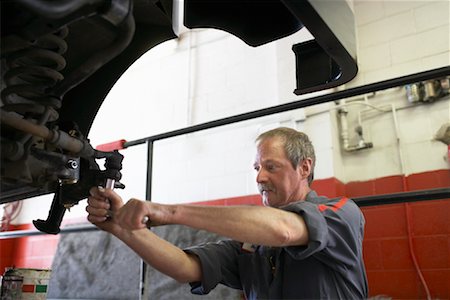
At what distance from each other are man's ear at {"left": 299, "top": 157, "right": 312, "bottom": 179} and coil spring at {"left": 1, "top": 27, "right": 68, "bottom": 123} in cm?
73

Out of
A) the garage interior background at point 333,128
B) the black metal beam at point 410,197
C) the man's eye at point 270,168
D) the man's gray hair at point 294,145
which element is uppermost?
the garage interior background at point 333,128

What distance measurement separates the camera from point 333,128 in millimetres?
2289

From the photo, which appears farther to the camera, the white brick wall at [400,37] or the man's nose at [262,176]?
the white brick wall at [400,37]

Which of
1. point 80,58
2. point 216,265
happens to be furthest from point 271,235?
point 80,58

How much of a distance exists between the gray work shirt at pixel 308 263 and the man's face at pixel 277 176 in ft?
0.19

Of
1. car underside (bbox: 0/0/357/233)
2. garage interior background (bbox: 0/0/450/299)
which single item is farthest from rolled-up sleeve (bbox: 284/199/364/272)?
garage interior background (bbox: 0/0/450/299)

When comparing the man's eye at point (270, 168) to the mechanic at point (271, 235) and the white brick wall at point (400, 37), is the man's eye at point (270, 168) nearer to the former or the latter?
the mechanic at point (271, 235)

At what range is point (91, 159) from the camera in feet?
2.89

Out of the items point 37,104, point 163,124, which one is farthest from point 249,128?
point 37,104

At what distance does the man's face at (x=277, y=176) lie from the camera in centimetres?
125

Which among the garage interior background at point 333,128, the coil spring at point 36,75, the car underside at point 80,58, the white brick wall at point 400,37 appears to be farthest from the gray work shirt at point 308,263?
the white brick wall at point 400,37

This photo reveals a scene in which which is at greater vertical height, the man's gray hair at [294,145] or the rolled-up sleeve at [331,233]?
the man's gray hair at [294,145]

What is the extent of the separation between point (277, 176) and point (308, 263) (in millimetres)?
263

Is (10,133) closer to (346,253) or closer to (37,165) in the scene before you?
(37,165)
